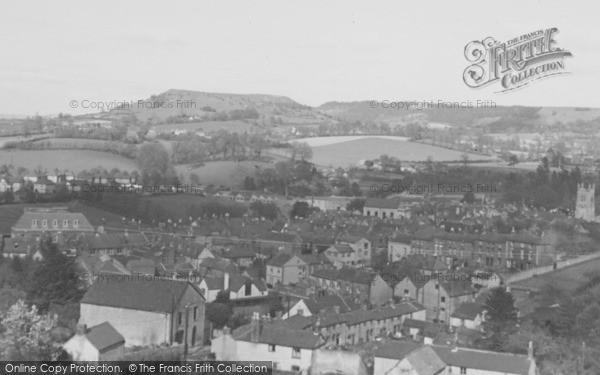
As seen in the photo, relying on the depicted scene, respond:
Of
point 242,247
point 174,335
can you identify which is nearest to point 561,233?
point 242,247

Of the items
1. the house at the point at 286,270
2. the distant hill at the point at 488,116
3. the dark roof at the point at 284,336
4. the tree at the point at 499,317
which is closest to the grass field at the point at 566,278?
the tree at the point at 499,317

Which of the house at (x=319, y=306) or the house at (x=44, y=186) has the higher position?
the house at (x=44, y=186)

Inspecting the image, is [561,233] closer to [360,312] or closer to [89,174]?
[360,312]

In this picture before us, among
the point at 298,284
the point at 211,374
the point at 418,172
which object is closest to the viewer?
the point at 211,374

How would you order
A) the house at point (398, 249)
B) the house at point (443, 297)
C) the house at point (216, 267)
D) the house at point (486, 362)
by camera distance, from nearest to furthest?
the house at point (486, 362) < the house at point (443, 297) < the house at point (216, 267) < the house at point (398, 249)

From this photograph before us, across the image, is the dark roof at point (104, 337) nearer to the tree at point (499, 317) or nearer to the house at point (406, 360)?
the house at point (406, 360)
